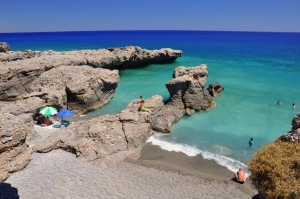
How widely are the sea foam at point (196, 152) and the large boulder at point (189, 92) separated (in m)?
6.56

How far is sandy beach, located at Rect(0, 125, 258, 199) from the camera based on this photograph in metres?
11.0

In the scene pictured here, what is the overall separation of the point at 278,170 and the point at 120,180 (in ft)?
24.7

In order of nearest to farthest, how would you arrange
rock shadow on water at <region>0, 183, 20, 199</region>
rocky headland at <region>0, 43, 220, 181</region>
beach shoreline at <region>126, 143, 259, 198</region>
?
1. rock shadow on water at <region>0, 183, 20, 199</region>
2. beach shoreline at <region>126, 143, 259, 198</region>
3. rocky headland at <region>0, 43, 220, 181</region>

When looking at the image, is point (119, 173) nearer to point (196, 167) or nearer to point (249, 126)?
point (196, 167)

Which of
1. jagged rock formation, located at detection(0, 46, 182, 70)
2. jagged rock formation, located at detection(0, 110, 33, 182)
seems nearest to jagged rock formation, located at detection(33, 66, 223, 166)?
jagged rock formation, located at detection(0, 110, 33, 182)

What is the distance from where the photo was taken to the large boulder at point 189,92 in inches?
957

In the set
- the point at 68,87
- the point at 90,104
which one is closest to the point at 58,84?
the point at 68,87

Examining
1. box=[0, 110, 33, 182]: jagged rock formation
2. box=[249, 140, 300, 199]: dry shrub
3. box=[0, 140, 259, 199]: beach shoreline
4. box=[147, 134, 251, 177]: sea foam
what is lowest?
box=[147, 134, 251, 177]: sea foam

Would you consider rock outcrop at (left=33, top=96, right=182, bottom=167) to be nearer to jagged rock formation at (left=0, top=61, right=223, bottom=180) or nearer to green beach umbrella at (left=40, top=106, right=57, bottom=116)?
jagged rock formation at (left=0, top=61, right=223, bottom=180)

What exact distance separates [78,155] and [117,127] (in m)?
3.29

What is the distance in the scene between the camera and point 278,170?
796 centimetres

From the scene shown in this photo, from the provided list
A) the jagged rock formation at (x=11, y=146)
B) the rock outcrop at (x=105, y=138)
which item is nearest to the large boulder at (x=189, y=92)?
the rock outcrop at (x=105, y=138)

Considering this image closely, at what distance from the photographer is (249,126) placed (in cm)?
2211

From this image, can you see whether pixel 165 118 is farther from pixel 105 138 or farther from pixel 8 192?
pixel 8 192
